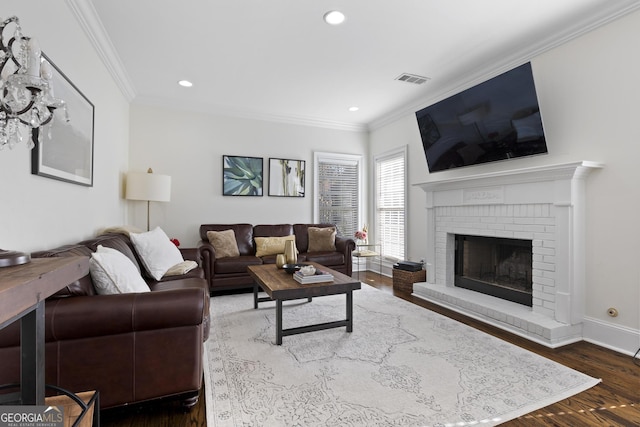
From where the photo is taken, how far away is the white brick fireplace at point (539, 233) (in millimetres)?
2588

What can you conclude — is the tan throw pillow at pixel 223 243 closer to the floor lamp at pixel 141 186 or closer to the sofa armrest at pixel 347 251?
the floor lamp at pixel 141 186

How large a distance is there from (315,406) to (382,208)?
13.7ft

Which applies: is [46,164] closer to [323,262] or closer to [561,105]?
[323,262]

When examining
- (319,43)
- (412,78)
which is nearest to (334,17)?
(319,43)

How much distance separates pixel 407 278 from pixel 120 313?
3429mm

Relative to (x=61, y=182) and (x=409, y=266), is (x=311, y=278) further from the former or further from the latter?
(x=409, y=266)

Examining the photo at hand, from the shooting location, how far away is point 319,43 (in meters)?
2.97

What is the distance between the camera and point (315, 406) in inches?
66.7

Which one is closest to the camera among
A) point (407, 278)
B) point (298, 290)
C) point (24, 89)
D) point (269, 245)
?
point (24, 89)

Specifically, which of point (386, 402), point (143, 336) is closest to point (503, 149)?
point (386, 402)

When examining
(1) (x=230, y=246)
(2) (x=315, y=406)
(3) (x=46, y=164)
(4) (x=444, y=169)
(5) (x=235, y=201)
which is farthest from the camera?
(5) (x=235, y=201)

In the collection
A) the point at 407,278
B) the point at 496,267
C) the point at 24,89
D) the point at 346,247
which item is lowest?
the point at 407,278

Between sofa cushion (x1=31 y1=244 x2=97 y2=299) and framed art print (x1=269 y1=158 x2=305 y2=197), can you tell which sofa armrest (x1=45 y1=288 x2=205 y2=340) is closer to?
sofa cushion (x1=31 y1=244 x2=97 y2=299)

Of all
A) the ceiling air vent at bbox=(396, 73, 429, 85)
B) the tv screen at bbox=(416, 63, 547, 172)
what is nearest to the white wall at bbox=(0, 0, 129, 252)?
the ceiling air vent at bbox=(396, 73, 429, 85)
